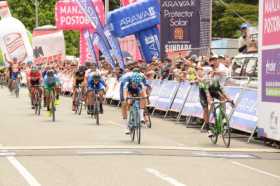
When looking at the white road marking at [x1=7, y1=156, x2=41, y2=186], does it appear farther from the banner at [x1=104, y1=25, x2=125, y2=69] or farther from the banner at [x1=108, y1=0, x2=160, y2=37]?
the banner at [x1=104, y1=25, x2=125, y2=69]

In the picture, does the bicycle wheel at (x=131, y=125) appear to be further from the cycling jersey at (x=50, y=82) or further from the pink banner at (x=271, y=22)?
the cycling jersey at (x=50, y=82)

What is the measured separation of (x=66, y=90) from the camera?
45594mm

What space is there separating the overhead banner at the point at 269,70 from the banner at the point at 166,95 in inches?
300

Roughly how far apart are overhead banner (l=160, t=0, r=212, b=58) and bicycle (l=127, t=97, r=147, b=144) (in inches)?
500

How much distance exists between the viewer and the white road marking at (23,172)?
11648mm

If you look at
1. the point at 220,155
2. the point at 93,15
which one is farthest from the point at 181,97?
the point at 93,15

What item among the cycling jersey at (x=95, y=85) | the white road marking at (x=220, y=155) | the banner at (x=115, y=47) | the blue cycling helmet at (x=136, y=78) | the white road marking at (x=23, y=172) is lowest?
the white road marking at (x=220, y=155)

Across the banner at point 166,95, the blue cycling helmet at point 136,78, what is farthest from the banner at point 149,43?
the blue cycling helmet at point 136,78

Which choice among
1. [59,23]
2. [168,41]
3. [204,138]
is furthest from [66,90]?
[204,138]

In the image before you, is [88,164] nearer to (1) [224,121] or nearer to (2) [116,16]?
(1) [224,121]

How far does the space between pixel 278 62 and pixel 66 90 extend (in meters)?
29.2

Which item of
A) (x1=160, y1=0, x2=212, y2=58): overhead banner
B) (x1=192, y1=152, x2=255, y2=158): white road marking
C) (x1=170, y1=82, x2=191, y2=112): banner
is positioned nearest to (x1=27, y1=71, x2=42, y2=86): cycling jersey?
(x1=170, y1=82, x2=191, y2=112): banner

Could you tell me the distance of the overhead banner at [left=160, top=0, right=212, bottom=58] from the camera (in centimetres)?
3066

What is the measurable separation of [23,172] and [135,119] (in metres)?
5.50
